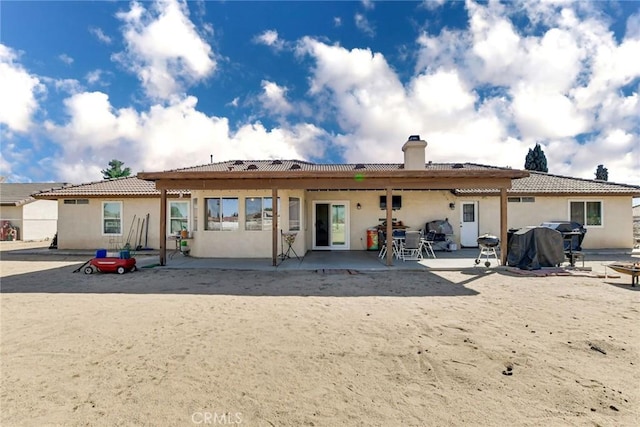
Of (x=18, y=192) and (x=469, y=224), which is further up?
(x=18, y=192)

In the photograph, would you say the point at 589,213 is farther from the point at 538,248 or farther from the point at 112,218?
the point at 112,218

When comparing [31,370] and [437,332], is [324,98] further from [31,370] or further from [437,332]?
[31,370]

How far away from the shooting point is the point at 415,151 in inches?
488

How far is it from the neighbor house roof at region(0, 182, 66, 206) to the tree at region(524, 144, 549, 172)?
42.0m

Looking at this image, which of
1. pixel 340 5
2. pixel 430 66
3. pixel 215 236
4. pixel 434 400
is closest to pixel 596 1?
pixel 430 66

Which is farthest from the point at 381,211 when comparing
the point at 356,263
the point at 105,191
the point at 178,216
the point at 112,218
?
the point at 105,191

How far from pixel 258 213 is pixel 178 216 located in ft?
15.3

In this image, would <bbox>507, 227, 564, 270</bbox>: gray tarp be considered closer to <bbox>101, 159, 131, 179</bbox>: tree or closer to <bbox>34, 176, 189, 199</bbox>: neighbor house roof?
<bbox>34, 176, 189, 199</bbox>: neighbor house roof

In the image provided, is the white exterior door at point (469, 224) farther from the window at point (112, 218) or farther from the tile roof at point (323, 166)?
the window at point (112, 218)

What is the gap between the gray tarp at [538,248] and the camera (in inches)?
328

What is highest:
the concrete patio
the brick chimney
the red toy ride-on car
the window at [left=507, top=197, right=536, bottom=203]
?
the brick chimney

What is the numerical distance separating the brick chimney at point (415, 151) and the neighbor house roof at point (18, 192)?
24.1 m

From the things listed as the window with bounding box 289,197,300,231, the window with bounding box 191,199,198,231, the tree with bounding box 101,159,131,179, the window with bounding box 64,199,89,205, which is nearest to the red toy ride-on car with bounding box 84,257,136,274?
the window with bounding box 191,199,198,231

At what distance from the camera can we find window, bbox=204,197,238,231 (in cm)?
1062
